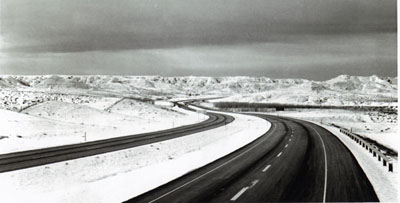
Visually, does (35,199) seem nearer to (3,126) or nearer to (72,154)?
(72,154)

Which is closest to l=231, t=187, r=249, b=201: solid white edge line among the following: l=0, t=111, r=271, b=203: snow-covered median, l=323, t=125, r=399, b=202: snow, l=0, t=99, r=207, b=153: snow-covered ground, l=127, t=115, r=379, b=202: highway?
l=127, t=115, r=379, b=202: highway

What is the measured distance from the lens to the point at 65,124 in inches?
1925

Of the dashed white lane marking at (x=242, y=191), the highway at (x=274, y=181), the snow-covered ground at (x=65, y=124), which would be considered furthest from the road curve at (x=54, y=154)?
the dashed white lane marking at (x=242, y=191)

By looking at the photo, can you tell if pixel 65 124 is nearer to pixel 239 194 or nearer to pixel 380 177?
pixel 239 194

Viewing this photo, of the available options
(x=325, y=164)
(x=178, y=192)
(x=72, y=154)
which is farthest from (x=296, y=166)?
(x=72, y=154)

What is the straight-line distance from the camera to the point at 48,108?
206 ft

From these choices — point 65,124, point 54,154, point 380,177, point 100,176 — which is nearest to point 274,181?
point 380,177

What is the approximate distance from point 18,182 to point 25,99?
6760 centimetres

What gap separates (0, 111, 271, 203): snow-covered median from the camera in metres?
15.3

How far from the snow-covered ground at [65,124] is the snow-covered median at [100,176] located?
9433 millimetres

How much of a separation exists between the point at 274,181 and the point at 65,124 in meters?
38.0

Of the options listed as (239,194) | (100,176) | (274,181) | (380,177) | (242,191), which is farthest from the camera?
(100,176)

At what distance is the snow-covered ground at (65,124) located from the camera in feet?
118

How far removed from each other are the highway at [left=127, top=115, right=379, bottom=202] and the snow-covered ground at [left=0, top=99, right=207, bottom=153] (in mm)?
18293
